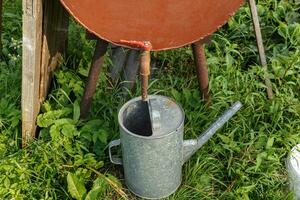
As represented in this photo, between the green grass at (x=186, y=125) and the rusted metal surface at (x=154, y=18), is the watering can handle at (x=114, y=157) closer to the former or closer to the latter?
the green grass at (x=186, y=125)

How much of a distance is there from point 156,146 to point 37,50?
751 mm

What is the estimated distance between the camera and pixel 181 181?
2842mm

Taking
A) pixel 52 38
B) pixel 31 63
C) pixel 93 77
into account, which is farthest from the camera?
pixel 52 38

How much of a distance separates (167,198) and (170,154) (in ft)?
1.09

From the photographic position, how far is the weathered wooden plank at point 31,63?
250cm

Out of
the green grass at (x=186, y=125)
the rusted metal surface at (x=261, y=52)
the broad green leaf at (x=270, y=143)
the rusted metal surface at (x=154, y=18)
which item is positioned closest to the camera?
the rusted metal surface at (x=154, y=18)

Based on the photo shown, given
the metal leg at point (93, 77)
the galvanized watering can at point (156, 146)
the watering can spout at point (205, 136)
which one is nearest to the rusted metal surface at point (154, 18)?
the metal leg at point (93, 77)

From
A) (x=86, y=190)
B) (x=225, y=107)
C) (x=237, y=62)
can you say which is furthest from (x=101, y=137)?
(x=237, y=62)

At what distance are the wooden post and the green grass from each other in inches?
2.8

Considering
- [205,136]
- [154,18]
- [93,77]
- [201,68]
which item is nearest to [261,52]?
[201,68]

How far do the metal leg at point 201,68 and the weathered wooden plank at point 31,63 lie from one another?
795mm

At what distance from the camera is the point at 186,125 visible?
2.98m

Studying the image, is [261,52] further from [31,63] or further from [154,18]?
[31,63]

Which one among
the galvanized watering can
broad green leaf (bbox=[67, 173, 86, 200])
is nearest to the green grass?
broad green leaf (bbox=[67, 173, 86, 200])
